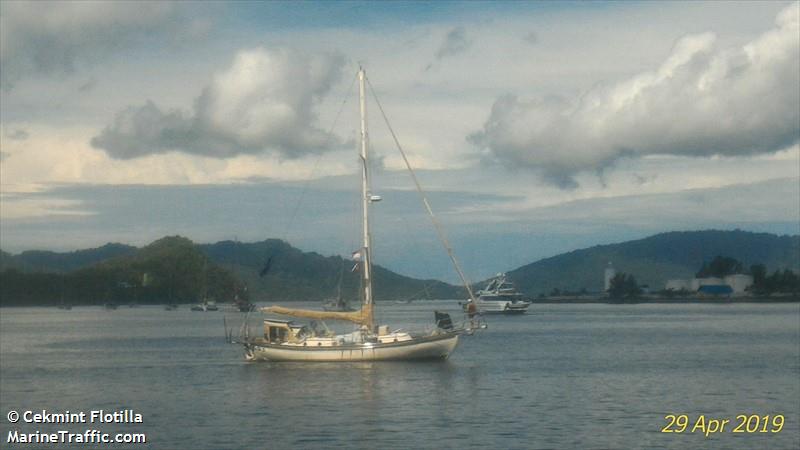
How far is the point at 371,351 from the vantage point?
79.2m

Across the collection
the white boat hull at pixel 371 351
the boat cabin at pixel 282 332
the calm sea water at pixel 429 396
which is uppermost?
the boat cabin at pixel 282 332

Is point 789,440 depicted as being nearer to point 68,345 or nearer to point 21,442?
point 21,442

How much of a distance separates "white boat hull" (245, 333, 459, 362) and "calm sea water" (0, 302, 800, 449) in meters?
0.81

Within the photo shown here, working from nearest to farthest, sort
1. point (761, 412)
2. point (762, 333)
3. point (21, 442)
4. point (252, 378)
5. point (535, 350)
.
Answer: point (21, 442) → point (761, 412) → point (252, 378) → point (535, 350) → point (762, 333)

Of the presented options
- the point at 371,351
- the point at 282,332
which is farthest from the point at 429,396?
the point at 282,332

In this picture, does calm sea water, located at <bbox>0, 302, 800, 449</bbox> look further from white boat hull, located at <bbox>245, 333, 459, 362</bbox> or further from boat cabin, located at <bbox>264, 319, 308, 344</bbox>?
boat cabin, located at <bbox>264, 319, 308, 344</bbox>

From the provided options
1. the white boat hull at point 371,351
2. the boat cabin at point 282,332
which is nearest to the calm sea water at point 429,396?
the white boat hull at point 371,351

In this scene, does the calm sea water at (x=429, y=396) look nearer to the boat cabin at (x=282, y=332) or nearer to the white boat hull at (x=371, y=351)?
the white boat hull at (x=371, y=351)

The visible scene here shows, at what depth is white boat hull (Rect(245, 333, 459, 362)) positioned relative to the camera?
79312mm

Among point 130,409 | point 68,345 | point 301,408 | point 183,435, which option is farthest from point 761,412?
point 68,345

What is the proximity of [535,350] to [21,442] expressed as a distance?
66.1 meters

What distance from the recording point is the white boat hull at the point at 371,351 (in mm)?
79312

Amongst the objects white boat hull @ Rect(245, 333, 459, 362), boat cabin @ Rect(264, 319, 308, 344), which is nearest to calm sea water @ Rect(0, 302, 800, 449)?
white boat hull @ Rect(245, 333, 459, 362)

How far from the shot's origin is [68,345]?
416 ft
